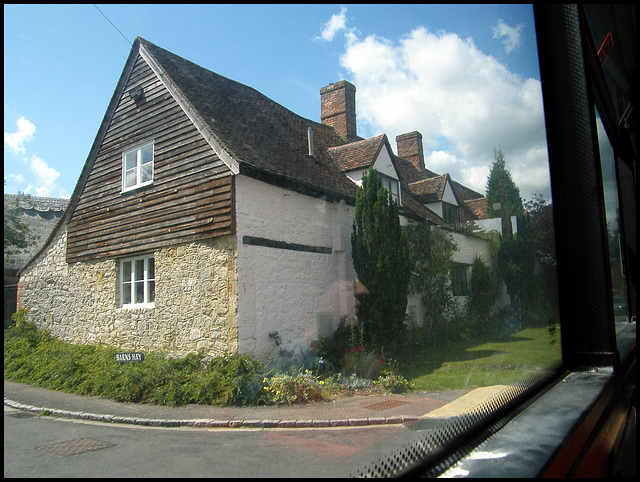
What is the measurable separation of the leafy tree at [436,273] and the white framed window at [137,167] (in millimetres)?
1338

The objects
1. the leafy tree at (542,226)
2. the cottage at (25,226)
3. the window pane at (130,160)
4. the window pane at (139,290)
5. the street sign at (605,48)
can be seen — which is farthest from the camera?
the street sign at (605,48)

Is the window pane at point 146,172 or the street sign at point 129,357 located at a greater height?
the window pane at point 146,172

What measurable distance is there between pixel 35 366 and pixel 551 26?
2.22 m

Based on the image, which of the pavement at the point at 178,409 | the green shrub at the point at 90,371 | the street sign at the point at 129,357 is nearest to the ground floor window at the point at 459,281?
the pavement at the point at 178,409

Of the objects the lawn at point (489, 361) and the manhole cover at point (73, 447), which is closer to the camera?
the manhole cover at point (73, 447)

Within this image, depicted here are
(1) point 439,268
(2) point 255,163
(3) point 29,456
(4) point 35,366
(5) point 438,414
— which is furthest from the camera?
(2) point 255,163

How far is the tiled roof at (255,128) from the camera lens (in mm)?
1363

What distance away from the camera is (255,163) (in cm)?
338

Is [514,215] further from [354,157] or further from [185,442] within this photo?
[354,157]

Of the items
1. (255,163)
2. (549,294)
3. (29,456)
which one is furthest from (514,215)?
(255,163)

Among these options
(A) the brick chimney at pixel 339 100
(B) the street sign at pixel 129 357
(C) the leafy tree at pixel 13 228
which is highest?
(A) the brick chimney at pixel 339 100

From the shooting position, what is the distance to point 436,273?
8.47 ft

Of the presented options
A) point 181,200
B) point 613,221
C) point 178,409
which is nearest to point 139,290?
point 181,200

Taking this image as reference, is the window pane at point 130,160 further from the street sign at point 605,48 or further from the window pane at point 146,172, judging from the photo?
the street sign at point 605,48
